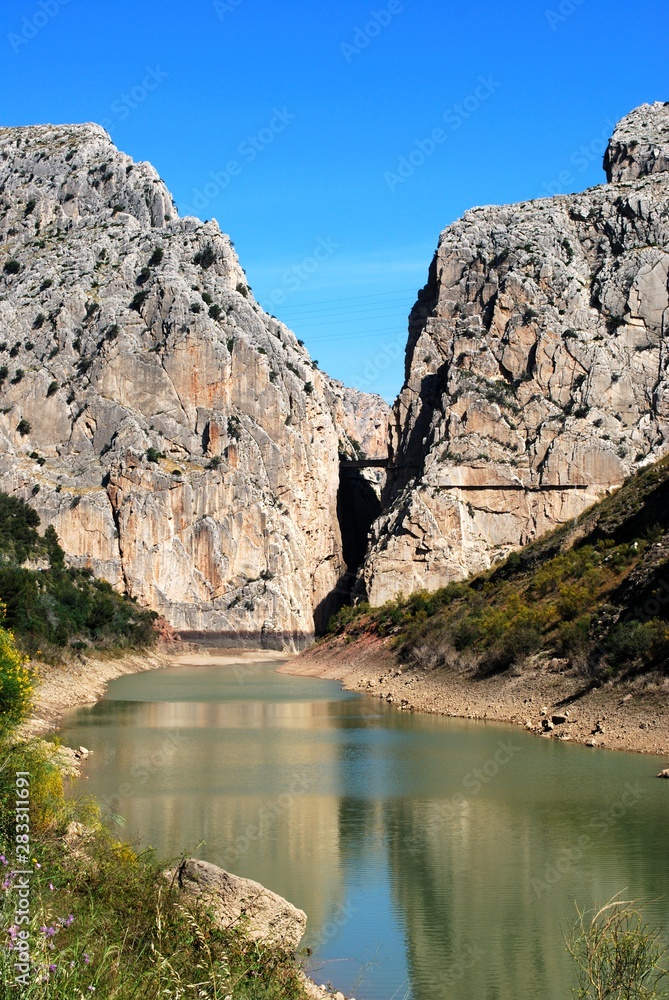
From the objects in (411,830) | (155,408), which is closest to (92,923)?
(411,830)

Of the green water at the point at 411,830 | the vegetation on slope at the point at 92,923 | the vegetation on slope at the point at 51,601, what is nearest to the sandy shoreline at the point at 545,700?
the green water at the point at 411,830

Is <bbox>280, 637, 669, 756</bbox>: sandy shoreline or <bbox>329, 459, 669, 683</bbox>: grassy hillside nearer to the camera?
<bbox>280, 637, 669, 756</bbox>: sandy shoreline

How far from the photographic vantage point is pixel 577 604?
48.9m

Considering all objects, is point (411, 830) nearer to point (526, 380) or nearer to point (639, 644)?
point (639, 644)

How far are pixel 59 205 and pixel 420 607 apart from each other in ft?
245

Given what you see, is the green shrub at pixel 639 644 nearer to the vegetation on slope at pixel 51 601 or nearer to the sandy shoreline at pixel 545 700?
the sandy shoreline at pixel 545 700

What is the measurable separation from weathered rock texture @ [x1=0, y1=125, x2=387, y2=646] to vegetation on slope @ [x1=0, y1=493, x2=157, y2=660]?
543 cm

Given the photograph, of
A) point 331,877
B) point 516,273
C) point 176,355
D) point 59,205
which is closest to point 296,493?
point 176,355

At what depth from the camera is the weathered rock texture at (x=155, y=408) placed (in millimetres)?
109000

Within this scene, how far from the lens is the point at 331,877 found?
21.9m

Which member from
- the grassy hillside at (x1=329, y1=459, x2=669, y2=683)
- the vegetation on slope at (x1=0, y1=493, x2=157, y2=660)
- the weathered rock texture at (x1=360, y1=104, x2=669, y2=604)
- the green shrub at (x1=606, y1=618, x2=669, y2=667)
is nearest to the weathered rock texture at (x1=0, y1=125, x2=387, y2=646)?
the vegetation on slope at (x1=0, y1=493, x2=157, y2=660)

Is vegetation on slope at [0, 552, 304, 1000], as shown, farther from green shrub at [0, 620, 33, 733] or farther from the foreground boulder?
green shrub at [0, 620, 33, 733]

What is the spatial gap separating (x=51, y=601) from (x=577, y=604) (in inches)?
1479

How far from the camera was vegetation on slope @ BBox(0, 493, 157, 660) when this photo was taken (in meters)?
60.7
